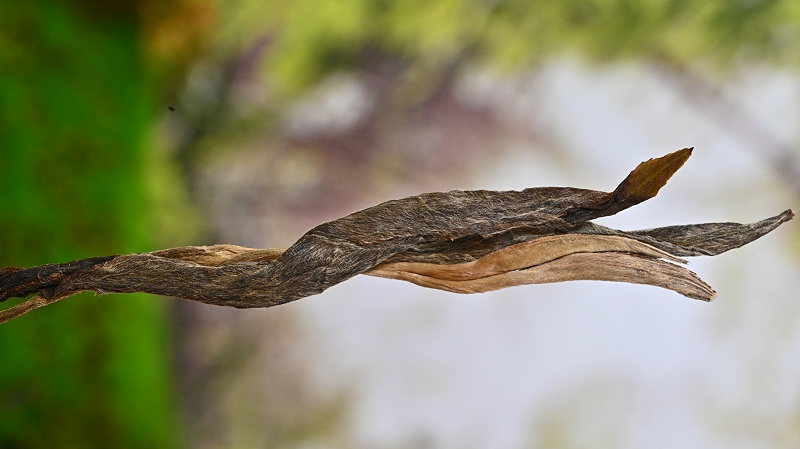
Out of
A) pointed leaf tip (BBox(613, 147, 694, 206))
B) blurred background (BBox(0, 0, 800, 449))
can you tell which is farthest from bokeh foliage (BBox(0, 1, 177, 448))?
pointed leaf tip (BBox(613, 147, 694, 206))

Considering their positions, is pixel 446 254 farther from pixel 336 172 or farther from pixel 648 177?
pixel 336 172

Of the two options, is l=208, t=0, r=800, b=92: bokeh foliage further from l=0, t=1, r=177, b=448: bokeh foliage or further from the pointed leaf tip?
the pointed leaf tip

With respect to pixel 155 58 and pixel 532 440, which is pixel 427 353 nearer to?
pixel 532 440

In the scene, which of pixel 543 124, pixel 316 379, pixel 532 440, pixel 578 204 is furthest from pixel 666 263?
pixel 316 379

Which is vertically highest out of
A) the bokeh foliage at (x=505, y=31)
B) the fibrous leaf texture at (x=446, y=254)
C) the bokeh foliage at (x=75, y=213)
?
the bokeh foliage at (x=505, y=31)

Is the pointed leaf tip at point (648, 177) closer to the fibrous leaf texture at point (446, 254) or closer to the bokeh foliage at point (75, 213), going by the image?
the fibrous leaf texture at point (446, 254)

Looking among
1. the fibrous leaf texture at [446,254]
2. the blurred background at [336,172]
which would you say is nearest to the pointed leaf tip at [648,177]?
the fibrous leaf texture at [446,254]
